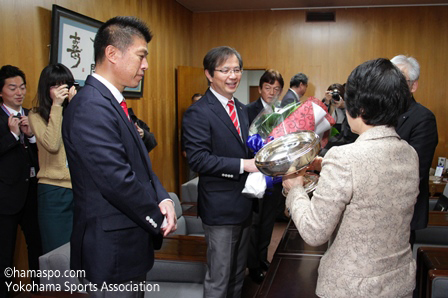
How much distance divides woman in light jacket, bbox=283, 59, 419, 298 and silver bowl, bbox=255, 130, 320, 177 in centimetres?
12

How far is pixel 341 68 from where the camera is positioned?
6301 millimetres

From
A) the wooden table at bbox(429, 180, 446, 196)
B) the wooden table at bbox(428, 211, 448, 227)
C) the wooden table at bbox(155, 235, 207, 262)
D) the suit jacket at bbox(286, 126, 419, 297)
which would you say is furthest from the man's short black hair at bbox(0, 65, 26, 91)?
the wooden table at bbox(429, 180, 446, 196)

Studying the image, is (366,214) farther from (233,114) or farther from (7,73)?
(7,73)

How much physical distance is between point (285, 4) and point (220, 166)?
469 cm

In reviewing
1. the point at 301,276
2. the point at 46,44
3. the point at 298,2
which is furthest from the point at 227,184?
the point at 298,2

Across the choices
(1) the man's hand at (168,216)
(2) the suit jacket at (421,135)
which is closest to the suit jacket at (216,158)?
(1) the man's hand at (168,216)

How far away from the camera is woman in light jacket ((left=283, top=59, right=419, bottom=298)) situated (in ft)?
3.62

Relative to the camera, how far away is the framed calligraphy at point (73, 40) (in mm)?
3035

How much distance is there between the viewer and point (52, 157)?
8.64ft

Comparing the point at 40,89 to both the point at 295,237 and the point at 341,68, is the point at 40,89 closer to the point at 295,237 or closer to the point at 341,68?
the point at 295,237

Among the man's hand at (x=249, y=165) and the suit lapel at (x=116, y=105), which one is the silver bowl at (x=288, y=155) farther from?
the man's hand at (x=249, y=165)

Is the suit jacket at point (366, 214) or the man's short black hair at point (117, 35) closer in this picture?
the suit jacket at point (366, 214)

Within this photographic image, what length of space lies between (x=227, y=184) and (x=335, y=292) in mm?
965

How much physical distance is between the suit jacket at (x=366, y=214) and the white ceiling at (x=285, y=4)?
5093 mm
